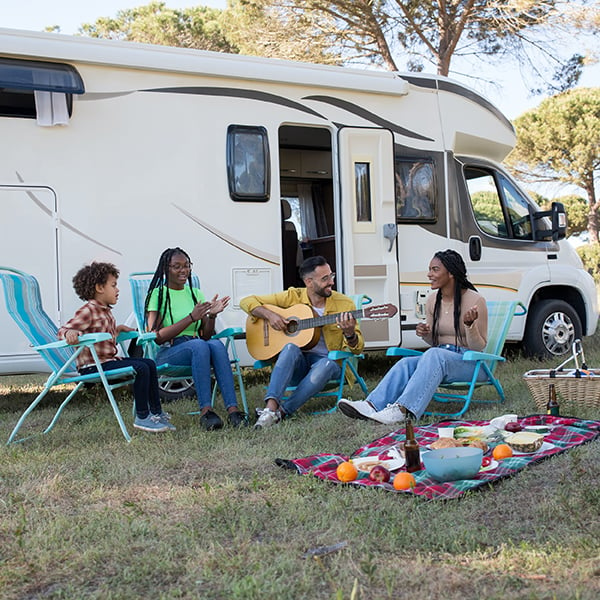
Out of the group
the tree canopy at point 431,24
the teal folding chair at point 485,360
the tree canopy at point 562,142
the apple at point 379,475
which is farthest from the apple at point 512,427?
the tree canopy at point 562,142

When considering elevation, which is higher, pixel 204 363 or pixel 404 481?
pixel 204 363

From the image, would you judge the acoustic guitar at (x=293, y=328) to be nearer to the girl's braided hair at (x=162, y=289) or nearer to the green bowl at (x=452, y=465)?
the girl's braided hair at (x=162, y=289)

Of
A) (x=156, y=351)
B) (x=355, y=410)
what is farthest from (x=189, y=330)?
(x=355, y=410)

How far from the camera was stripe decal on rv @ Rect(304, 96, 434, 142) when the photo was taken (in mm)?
5969

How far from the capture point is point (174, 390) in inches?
221

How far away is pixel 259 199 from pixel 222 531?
134 inches

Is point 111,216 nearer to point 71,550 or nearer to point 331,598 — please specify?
point 71,550

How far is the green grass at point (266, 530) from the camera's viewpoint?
219cm

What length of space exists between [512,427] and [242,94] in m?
3.15

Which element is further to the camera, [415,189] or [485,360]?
[415,189]

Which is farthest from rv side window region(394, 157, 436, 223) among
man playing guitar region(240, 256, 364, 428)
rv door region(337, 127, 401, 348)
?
man playing guitar region(240, 256, 364, 428)

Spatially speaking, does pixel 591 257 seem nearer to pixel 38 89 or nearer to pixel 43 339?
pixel 38 89

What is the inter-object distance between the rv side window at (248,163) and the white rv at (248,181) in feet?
0.03

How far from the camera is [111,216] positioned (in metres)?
5.26
